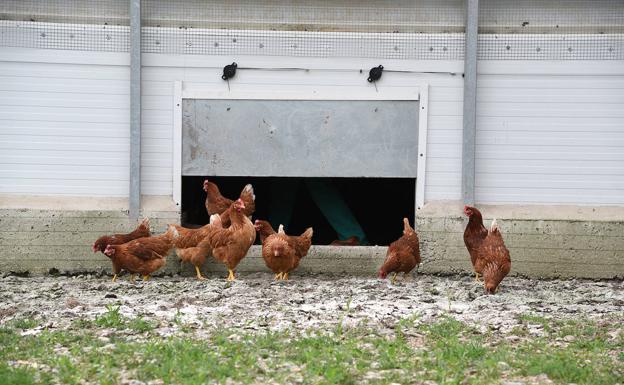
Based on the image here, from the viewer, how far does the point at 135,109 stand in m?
11.7

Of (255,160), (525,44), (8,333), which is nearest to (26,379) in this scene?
(8,333)

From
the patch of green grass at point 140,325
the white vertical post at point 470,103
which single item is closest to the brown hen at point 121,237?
the patch of green grass at point 140,325

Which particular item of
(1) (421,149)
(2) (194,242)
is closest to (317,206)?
(1) (421,149)

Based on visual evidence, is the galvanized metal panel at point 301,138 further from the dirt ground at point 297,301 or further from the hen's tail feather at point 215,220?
the dirt ground at point 297,301

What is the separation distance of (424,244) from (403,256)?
93cm

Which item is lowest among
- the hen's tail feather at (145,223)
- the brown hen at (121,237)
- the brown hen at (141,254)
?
the brown hen at (141,254)

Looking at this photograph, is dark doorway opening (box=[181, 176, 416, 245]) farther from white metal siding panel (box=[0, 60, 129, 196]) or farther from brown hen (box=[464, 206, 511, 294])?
brown hen (box=[464, 206, 511, 294])

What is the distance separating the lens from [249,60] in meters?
11.9

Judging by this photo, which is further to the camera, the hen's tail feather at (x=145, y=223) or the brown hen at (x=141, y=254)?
→ the hen's tail feather at (x=145, y=223)

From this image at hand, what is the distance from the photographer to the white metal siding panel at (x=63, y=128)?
11867mm

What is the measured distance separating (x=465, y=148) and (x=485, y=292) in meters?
2.12

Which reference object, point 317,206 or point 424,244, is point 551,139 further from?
point 317,206

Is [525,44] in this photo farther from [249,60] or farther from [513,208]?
[249,60]

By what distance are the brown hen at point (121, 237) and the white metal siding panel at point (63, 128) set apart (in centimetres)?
73
